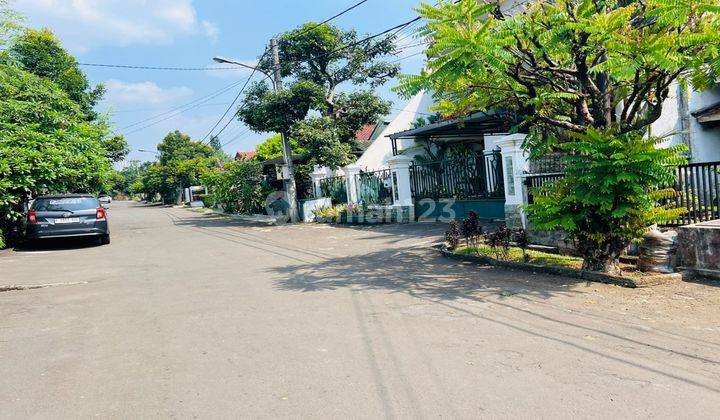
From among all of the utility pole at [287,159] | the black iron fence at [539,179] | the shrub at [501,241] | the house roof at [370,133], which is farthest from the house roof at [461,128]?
the house roof at [370,133]

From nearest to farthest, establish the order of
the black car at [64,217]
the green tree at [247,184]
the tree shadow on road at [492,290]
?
the tree shadow on road at [492,290] < the black car at [64,217] < the green tree at [247,184]

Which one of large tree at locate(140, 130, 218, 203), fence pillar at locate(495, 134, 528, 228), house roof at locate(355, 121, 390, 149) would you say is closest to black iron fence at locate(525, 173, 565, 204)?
Answer: fence pillar at locate(495, 134, 528, 228)

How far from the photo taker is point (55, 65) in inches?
1027

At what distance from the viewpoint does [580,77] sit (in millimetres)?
7293

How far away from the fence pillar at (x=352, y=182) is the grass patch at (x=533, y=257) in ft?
33.8

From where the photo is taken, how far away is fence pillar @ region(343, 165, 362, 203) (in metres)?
19.7

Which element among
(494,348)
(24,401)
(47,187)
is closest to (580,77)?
(494,348)

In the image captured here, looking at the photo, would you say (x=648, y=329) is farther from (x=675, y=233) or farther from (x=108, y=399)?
(x=108, y=399)

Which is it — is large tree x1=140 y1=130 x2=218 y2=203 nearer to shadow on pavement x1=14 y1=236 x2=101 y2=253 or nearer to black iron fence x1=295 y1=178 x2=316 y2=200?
black iron fence x1=295 y1=178 x2=316 y2=200

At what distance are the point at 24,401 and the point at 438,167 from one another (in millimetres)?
13476

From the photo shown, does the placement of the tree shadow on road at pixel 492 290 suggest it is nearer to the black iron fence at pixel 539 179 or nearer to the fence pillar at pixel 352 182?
the black iron fence at pixel 539 179

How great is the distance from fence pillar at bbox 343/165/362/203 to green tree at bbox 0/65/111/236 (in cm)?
868

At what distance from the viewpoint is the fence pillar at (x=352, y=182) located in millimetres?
19656

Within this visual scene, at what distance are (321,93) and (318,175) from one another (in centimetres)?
372
